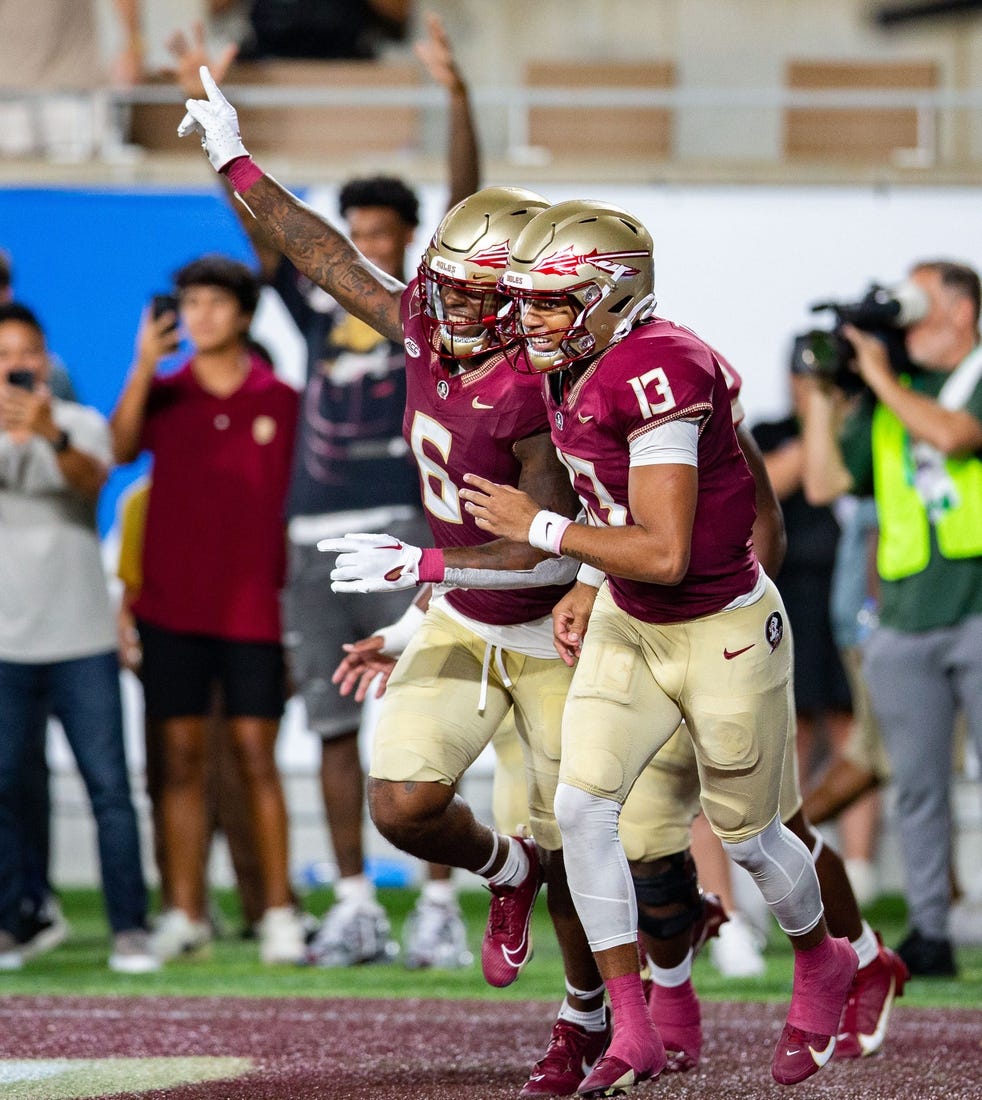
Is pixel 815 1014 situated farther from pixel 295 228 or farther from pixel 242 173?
pixel 242 173

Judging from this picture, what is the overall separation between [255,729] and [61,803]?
2.68 metres

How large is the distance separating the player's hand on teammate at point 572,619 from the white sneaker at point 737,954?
2.21 m

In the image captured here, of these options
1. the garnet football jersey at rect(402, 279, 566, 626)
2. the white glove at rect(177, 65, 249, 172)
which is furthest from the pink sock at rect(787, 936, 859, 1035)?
the white glove at rect(177, 65, 249, 172)

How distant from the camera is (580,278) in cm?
348

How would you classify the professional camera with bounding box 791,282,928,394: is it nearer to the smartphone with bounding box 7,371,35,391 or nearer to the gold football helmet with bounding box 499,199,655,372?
the gold football helmet with bounding box 499,199,655,372

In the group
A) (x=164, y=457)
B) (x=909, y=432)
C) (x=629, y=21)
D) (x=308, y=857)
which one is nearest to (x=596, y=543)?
(x=909, y=432)

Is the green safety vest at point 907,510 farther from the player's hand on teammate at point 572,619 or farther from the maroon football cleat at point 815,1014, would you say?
the player's hand on teammate at point 572,619

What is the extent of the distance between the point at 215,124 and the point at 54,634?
2.16m

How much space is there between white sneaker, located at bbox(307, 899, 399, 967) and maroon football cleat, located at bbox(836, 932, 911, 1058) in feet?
6.55

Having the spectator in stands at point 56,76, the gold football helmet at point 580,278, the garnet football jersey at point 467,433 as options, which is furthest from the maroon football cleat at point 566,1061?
the spectator in stands at point 56,76

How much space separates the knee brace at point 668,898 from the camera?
4.04 meters

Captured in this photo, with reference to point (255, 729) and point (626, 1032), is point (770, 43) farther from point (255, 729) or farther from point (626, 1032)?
point (626, 1032)

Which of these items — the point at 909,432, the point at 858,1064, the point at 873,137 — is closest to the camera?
the point at 858,1064

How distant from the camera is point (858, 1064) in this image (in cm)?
414
